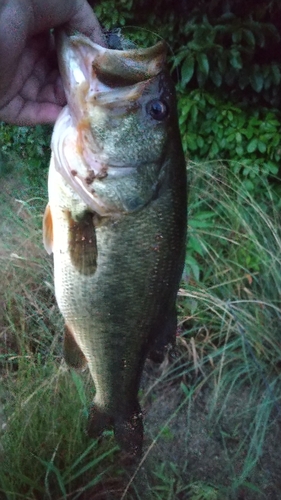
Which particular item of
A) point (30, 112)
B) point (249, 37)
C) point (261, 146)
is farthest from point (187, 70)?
point (30, 112)

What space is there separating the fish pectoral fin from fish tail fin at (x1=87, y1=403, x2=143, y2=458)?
0.14 meters

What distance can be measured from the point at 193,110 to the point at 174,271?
10.8 ft

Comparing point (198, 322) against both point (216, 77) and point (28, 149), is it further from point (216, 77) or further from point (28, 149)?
point (28, 149)

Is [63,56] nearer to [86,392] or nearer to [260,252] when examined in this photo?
[86,392]

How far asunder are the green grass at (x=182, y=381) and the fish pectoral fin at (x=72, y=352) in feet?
2.32

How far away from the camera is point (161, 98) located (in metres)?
1.57

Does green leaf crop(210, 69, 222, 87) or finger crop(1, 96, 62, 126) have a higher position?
finger crop(1, 96, 62, 126)

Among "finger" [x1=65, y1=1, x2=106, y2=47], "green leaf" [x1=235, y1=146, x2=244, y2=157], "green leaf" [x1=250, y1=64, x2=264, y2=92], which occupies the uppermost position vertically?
"finger" [x1=65, y1=1, x2=106, y2=47]

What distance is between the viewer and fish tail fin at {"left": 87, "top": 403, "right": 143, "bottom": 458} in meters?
1.78

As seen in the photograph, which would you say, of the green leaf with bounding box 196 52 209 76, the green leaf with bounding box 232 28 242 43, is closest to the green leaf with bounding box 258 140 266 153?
the green leaf with bounding box 196 52 209 76

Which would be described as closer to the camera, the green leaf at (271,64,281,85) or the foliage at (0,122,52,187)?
the green leaf at (271,64,281,85)

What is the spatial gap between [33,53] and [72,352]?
2.84 feet

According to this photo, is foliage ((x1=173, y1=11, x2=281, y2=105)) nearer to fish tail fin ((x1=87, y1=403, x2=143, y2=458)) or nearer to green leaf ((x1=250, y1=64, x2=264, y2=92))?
green leaf ((x1=250, y1=64, x2=264, y2=92))

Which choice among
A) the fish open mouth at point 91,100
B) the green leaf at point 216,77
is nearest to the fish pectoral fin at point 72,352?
the fish open mouth at point 91,100
